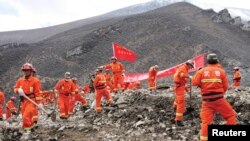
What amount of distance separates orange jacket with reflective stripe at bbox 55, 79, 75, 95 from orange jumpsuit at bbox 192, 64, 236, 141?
744cm

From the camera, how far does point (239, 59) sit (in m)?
47.2

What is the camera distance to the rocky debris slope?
40.5 ft

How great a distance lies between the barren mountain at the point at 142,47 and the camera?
47844 mm

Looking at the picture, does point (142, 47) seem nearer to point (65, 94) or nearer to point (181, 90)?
point (65, 94)

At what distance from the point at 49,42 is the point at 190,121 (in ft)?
169

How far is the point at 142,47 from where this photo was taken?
5203 cm

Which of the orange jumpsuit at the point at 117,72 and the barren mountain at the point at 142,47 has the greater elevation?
the barren mountain at the point at 142,47

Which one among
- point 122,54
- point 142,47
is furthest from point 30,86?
point 142,47

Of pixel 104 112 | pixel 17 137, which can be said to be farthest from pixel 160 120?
pixel 17 137

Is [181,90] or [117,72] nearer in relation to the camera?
[181,90]

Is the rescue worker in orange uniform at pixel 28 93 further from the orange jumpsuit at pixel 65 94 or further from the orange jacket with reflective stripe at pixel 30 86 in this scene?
the orange jumpsuit at pixel 65 94

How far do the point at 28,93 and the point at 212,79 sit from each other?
5104 millimetres

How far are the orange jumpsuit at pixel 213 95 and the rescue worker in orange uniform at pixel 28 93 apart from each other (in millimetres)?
4627

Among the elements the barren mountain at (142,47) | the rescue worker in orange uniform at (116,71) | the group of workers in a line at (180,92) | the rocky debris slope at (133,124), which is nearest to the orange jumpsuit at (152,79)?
the rescue worker in orange uniform at (116,71)
